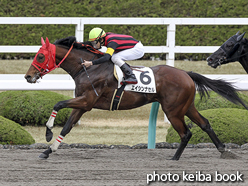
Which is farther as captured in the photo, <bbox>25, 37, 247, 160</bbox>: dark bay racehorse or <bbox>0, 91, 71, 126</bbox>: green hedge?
<bbox>0, 91, 71, 126</bbox>: green hedge

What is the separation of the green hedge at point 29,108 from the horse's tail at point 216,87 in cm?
300

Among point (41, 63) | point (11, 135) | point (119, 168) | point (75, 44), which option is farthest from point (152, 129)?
point (11, 135)

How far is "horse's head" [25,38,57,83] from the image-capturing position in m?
5.13

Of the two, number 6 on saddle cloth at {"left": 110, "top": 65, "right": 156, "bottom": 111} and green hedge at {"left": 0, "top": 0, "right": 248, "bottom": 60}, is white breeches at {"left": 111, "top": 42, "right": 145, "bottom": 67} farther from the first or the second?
green hedge at {"left": 0, "top": 0, "right": 248, "bottom": 60}

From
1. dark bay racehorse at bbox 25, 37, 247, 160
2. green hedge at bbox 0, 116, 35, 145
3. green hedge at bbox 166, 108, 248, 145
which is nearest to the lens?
dark bay racehorse at bbox 25, 37, 247, 160

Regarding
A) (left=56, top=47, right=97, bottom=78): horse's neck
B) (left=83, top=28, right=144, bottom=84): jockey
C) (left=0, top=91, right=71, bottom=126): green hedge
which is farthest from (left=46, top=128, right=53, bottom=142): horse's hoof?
(left=0, top=91, right=71, bottom=126): green hedge

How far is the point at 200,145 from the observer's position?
6.31m

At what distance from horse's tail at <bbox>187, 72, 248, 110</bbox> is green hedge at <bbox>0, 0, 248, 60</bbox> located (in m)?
5.75

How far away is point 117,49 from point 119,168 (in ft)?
5.14

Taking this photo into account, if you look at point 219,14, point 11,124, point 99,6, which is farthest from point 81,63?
point 219,14

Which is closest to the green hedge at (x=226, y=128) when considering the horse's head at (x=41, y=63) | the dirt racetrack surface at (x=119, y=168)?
the dirt racetrack surface at (x=119, y=168)

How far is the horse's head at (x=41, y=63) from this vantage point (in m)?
5.13

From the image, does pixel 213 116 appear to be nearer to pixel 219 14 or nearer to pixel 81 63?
pixel 81 63

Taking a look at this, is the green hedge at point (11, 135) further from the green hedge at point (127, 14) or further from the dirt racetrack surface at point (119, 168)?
the green hedge at point (127, 14)
